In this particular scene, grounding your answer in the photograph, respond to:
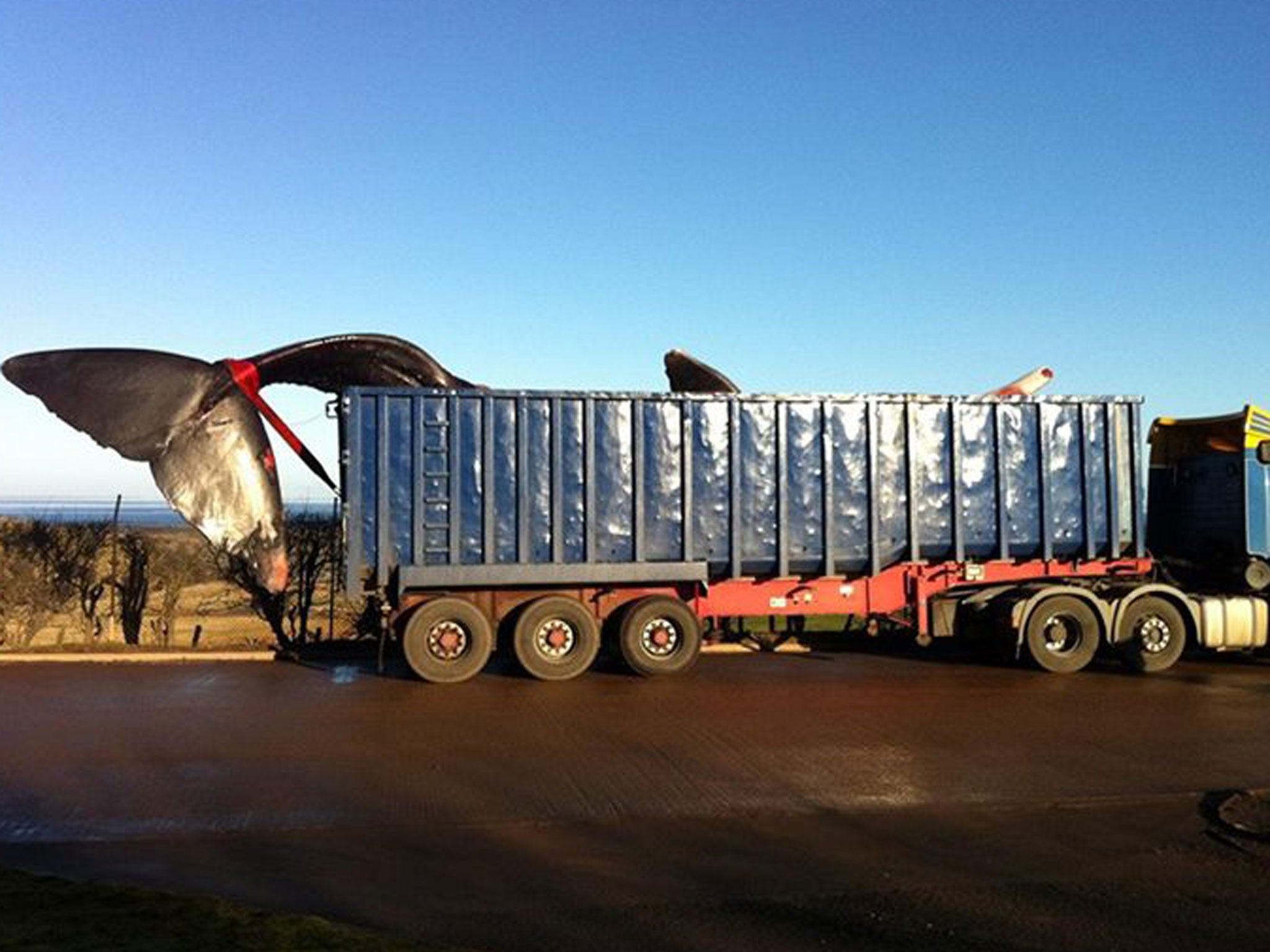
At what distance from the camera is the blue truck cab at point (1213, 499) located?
13406mm

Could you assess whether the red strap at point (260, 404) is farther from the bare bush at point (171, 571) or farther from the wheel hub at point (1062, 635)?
the wheel hub at point (1062, 635)

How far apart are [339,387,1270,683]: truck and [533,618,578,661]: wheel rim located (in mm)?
21

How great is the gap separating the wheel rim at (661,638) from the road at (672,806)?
2.47 ft

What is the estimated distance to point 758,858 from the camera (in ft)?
20.4

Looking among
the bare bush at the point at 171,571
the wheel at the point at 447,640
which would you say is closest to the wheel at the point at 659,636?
the wheel at the point at 447,640

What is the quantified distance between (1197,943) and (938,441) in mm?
8742

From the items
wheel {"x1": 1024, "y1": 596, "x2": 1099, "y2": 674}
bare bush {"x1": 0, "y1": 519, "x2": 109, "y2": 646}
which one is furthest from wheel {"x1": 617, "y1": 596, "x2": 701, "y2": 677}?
bare bush {"x1": 0, "y1": 519, "x2": 109, "y2": 646}

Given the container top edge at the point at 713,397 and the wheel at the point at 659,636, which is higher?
the container top edge at the point at 713,397

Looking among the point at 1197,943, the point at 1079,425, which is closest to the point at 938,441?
the point at 1079,425

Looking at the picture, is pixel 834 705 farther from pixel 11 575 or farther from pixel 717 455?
pixel 11 575

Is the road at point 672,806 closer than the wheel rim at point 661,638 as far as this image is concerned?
Yes

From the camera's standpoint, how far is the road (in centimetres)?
538

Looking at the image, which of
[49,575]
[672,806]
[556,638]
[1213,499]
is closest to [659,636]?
[556,638]

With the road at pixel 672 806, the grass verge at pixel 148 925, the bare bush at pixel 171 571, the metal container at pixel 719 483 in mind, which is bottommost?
the road at pixel 672 806
